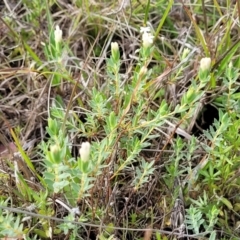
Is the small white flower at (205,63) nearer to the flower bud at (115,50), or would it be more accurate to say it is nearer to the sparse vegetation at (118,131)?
the sparse vegetation at (118,131)

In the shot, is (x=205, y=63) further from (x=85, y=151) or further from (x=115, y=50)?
(x=85, y=151)

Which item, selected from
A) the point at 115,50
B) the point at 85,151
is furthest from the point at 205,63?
the point at 85,151

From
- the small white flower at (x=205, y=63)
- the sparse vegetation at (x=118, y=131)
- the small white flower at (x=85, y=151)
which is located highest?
the small white flower at (x=205, y=63)

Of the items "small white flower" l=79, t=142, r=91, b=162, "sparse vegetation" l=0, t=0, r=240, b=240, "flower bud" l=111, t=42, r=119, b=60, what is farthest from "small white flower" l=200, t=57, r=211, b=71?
"small white flower" l=79, t=142, r=91, b=162

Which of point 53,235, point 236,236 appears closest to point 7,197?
point 53,235

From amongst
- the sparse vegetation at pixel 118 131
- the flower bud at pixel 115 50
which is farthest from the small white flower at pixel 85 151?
the flower bud at pixel 115 50

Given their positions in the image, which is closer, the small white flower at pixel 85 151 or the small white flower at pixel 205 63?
the small white flower at pixel 85 151

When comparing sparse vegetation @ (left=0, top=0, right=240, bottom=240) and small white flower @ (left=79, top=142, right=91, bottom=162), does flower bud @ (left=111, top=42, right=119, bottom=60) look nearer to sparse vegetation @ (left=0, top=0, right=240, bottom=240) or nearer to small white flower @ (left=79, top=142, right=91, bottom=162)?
sparse vegetation @ (left=0, top=0, right=240, bottom=240)

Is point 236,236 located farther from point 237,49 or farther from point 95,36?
point 95,36
